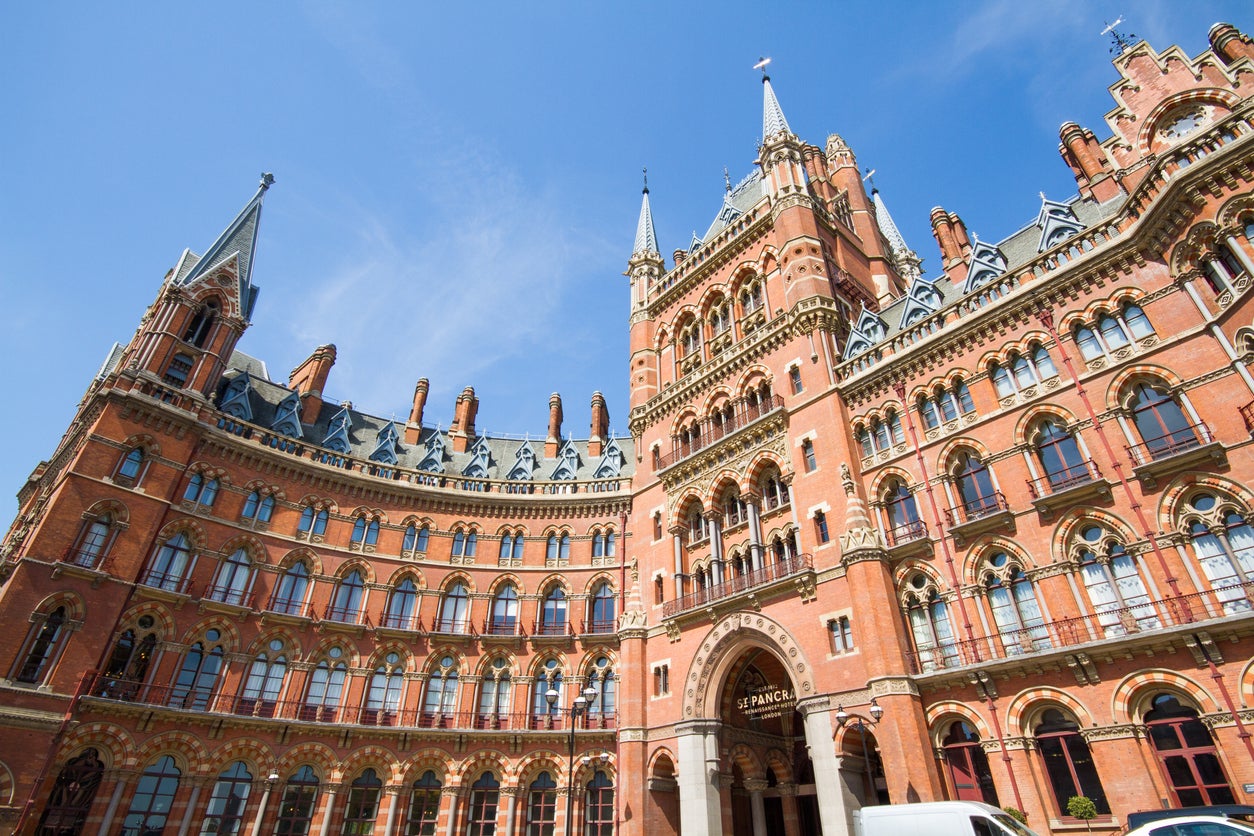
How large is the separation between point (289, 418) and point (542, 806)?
26.0 meters

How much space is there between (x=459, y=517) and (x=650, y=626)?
45.9 feet

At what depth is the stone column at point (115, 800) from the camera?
2642 centimetres

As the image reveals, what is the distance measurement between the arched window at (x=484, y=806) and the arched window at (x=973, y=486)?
26.3m

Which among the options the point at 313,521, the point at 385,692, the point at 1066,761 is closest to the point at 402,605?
the point at 385,692

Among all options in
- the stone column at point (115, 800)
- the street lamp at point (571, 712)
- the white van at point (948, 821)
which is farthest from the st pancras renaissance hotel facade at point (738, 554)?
the white van at point (948, 821)

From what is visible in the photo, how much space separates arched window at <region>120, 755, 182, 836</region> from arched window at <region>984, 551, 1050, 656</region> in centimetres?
3378

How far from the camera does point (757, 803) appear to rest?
29125 millimetres

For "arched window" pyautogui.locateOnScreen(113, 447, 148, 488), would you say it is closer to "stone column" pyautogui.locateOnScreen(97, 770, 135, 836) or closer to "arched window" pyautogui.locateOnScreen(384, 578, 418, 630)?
"stone column" pyautogui.locateOnScreen(97, 770, 135, 836)

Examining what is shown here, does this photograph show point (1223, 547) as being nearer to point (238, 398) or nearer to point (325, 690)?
point (325, 690)

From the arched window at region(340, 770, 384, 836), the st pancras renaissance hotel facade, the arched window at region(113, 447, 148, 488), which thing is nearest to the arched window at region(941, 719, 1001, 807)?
the st pancras renaissance hotel facade

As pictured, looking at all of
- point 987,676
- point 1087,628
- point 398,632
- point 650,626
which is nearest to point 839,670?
point 987,676

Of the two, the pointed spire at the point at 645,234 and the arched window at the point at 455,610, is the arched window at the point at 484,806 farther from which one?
the pointed spire at the point at 645,234

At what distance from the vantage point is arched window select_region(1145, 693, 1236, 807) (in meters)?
16.8

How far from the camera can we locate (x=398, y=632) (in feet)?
116
